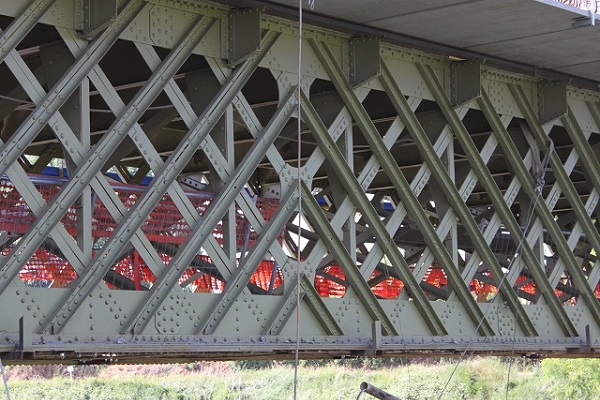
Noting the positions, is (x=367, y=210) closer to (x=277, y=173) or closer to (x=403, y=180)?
(x=403, y=180)

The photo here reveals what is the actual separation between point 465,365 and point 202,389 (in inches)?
554

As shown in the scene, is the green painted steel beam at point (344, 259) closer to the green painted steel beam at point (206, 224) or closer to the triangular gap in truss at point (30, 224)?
the green painted steel beam at point (206, 224)

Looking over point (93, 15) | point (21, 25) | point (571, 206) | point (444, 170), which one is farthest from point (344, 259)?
point (571, 206)

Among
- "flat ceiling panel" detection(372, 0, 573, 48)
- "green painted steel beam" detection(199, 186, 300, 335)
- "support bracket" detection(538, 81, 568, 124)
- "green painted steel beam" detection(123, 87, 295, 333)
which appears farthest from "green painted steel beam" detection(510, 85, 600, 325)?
"green painted steel beam" detection(199, 186, 300, 335)

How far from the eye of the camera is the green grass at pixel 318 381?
55219 millimetres

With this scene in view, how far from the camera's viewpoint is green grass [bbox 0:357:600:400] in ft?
181

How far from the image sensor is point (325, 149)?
593 inches

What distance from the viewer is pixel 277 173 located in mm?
15008

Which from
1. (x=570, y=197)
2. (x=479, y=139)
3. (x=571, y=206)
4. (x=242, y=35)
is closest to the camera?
(x=242, y=35)

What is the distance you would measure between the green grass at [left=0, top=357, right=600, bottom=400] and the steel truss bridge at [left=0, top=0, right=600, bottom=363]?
120 ft

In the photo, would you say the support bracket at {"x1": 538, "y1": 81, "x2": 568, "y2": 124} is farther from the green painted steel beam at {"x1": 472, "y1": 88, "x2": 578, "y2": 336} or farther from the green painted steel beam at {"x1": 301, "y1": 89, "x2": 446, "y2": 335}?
the green painted steel beam at {"x1": 301, "y1": 89, "x2": 446, "y2": 335}

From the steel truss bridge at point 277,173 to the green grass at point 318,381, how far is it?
3650 centimetres

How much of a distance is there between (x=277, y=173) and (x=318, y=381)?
4647 cm

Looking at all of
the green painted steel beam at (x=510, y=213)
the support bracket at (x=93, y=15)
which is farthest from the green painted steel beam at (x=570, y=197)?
the support bracket at (x=93, y=15)
